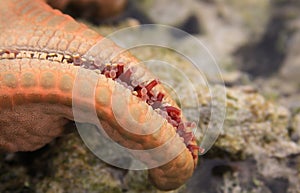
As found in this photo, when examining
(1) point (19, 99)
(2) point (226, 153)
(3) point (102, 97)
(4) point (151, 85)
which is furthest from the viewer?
(2) point (226, 153)

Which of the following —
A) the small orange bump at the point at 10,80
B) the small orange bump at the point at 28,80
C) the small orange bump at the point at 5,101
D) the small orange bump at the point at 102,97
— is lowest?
the small orange bump at the point at 5,101

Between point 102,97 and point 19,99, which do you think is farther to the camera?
point 19,99

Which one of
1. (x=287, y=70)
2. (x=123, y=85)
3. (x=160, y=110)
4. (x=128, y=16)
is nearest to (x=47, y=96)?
(x=123, y=85)

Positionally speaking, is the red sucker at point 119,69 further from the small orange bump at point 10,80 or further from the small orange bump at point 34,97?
the small orange bump at point 10,80

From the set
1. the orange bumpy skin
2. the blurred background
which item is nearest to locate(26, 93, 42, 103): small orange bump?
the orange bumpy skin

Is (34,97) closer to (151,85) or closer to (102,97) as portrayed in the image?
(102,97)

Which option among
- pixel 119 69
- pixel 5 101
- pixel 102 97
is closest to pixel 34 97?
pixel 5 101

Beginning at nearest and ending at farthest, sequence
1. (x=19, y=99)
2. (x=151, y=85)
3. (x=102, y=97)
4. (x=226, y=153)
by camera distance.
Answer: (x=102, y=97), (x=19, y=99), (x=151, y=85), (x=226, y=153)

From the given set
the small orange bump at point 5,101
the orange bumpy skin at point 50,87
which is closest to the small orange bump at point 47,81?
the orange bumpy skin at point 50,87
